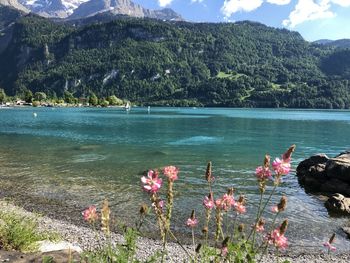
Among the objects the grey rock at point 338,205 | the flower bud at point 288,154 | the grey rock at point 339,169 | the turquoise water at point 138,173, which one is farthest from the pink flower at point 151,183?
the grey rock at point 339,169

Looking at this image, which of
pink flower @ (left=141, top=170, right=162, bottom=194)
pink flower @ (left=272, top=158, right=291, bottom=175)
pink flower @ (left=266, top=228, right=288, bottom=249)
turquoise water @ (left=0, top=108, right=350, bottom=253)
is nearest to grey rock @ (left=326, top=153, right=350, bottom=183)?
turquoise water @ (left=0, top=108, right=350, bottom=253)

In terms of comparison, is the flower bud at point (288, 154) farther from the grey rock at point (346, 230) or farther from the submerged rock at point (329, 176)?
the submerged rock at point (329, 176)

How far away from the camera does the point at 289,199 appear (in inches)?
1068

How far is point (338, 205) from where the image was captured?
953 inches

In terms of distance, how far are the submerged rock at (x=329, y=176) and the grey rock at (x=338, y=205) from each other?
18.0 feet

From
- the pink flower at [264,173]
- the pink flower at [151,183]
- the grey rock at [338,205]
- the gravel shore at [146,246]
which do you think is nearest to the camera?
the pink flower at [151,183]

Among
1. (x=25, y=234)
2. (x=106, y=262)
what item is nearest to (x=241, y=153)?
(x=25, y=234)

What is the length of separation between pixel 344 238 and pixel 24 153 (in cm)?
3696

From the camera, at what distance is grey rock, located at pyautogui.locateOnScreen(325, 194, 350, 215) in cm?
2386

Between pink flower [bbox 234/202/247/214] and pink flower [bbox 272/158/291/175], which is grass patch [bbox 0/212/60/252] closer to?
pink flower [bbox 234/202/247/214]

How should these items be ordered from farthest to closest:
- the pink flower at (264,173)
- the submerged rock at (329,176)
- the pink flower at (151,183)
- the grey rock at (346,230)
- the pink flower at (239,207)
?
the submerged rock at (329,176) → the grey rock at (346,230) → the pink flower at (239,207) → the pink flower at (264,173) → the pink flower at (151,183)

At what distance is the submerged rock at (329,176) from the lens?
100 ft

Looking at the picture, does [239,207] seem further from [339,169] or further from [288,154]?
[339,169]

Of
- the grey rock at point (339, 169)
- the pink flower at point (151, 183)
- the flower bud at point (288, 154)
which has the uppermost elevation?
the flower bud at point (288, 154)
